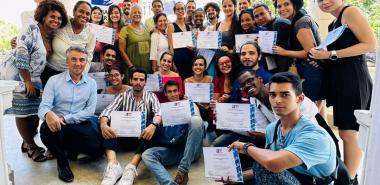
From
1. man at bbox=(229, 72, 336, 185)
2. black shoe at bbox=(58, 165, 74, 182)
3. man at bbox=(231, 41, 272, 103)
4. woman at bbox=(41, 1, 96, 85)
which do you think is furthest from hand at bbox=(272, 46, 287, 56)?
black shoe at bbox=(58, 165, 74, 182)

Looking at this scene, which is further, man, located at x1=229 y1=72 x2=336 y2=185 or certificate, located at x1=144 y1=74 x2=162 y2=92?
certificate, located at x1=144 y1=74 x2=162 y2=92

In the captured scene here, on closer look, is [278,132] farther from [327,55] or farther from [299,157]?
[327,55]

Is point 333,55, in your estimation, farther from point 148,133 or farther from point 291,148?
point 148,133

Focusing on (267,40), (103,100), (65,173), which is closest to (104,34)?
(103,100)

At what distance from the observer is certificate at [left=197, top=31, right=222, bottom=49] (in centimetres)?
327

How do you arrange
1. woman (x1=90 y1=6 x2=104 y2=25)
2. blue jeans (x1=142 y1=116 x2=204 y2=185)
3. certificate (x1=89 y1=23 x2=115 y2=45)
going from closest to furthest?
blue jeans (x1=142 y1=116 x2=204 y2=185) < certificate (x1=89 y1=23 x2=115 y2=45) < woman (x1=90 y1=6 x2=104 y2=25)

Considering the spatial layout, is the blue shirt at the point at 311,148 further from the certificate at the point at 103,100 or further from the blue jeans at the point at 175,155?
the certificate at the point at 103,100

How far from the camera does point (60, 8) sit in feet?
9.39

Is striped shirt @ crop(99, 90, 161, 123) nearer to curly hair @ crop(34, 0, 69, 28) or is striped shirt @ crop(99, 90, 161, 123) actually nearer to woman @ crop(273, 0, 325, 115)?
curly hair @ crop(34, 0, 69, 28)

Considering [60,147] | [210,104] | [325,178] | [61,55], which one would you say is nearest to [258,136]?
[210,104]

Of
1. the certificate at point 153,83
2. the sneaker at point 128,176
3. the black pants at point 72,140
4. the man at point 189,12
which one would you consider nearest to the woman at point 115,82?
the certificate at point 153,83

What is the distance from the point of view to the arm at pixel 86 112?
9.32 feet

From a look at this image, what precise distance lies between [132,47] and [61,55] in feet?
2.71

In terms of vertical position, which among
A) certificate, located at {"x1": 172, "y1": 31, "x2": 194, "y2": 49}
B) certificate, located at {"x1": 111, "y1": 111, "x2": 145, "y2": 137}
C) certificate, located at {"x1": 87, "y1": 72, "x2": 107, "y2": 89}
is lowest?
certificate, located at {"x1": 111, "y1": 111, "x2": 145, "y2": 137}
